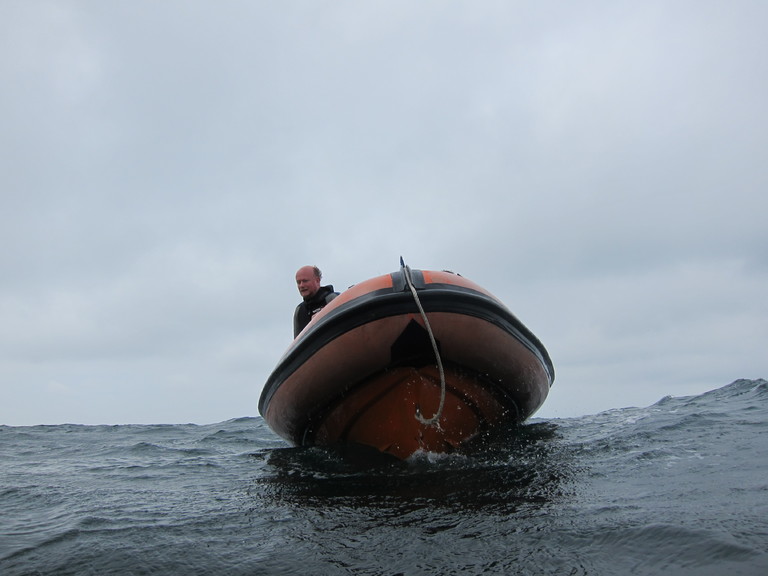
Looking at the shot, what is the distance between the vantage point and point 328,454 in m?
4.30

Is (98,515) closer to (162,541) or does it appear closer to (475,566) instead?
(162,541)

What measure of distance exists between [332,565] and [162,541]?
2.50 feet

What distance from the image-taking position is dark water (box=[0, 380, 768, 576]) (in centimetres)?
195

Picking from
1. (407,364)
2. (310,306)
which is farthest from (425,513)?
(310,306)

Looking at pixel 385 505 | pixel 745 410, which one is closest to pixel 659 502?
pixel 385 505

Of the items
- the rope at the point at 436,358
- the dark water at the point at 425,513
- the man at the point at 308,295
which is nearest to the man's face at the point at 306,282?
the man at the point at 308,295

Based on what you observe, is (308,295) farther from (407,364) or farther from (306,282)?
(407,364)

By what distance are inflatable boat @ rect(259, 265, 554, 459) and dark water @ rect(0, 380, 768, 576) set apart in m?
0.25

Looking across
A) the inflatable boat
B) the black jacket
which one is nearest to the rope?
the inflatable boat

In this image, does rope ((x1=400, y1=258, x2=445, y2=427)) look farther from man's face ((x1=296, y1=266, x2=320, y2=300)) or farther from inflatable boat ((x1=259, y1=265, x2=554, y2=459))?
man's face ((x1=296, y1=266, x2=320, y2=300))

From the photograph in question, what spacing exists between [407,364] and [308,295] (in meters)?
1.85

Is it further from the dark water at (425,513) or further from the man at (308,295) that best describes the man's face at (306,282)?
the dark water at (425,513)

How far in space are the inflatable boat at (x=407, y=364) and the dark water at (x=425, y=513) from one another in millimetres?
253

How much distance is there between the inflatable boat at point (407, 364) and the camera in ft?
12.1
